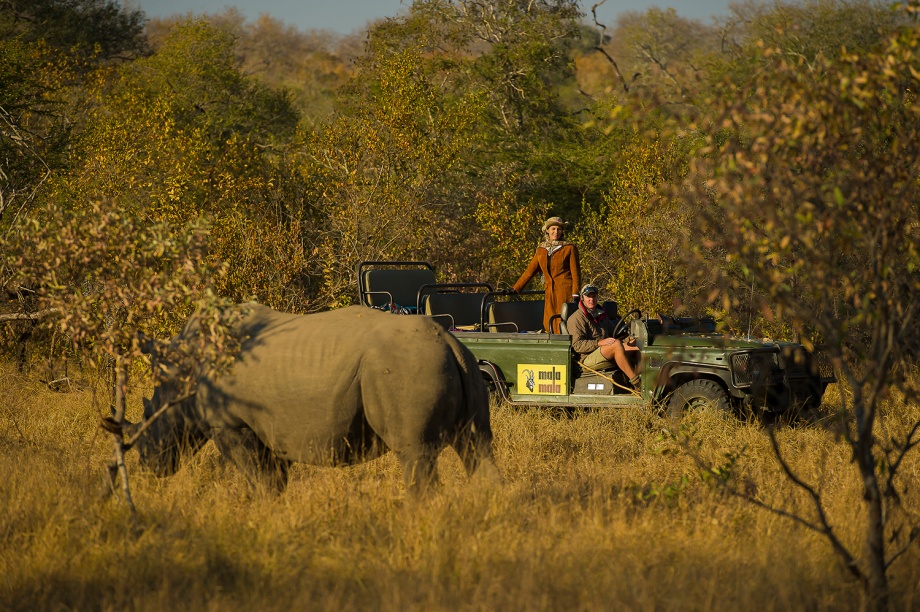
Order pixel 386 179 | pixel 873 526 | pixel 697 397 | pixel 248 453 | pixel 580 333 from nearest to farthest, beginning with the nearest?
pixel 873 526 → pixel 248 453 → pixel 697 397 → pixel 580 333 → pixel 386 179

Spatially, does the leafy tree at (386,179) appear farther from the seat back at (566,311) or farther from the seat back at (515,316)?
the seat back at (566,311)

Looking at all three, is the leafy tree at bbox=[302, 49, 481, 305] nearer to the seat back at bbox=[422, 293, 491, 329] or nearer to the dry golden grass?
the seat back at bbox=[422, 293, 491, 329]

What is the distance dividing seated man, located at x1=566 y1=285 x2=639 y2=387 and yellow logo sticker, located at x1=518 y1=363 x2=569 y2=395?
11.2 inches

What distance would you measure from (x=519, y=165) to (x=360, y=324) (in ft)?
64.9

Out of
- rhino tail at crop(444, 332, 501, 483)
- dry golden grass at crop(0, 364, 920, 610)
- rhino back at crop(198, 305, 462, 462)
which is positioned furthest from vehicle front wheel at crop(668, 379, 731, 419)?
rhino back at crop(198, 305, 462, 462)

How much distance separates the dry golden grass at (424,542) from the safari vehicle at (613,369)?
65.3 inches

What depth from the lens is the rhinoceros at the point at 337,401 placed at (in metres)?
6.94

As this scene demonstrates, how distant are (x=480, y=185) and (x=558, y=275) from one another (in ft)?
40.4

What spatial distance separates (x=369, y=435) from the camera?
7.24 m

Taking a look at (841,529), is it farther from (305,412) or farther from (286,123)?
(286,123)

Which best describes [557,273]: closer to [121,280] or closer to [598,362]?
[598,362]

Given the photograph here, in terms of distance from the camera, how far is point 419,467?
6973 mm

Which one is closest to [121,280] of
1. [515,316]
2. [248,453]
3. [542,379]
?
[248,453]

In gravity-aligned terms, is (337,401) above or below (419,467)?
above
